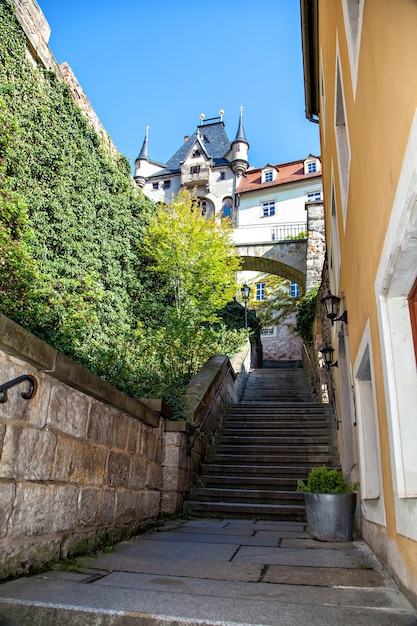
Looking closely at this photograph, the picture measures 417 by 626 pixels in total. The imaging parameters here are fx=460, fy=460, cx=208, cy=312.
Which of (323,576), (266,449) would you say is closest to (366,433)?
(323,576)

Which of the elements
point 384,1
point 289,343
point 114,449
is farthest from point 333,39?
point 289,343

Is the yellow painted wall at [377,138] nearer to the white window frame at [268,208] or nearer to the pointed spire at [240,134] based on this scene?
the white window frame at [268,208]

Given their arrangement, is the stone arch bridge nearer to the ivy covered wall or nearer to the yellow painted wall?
the ivy covered wall

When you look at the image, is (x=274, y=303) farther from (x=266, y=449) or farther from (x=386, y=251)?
(x=386, y=251)

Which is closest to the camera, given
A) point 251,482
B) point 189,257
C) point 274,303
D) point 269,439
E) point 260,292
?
point 251,482

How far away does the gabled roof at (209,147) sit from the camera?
128ft

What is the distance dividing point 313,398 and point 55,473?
9011mm

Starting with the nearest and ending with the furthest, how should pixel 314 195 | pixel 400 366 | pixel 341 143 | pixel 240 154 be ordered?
pixel 400 366 < pixel 341 143 < pixel 314 195 < pixel 240 154

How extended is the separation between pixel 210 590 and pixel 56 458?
4.14 feet

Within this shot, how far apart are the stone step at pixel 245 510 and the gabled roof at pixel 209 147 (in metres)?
33.8

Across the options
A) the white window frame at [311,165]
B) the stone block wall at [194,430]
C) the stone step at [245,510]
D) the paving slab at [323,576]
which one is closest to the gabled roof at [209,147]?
the white window frame at [311,165]

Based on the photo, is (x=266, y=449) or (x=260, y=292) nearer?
(x=266, y=449)

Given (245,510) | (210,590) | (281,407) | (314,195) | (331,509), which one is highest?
(314,195)

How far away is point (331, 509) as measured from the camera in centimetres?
434
